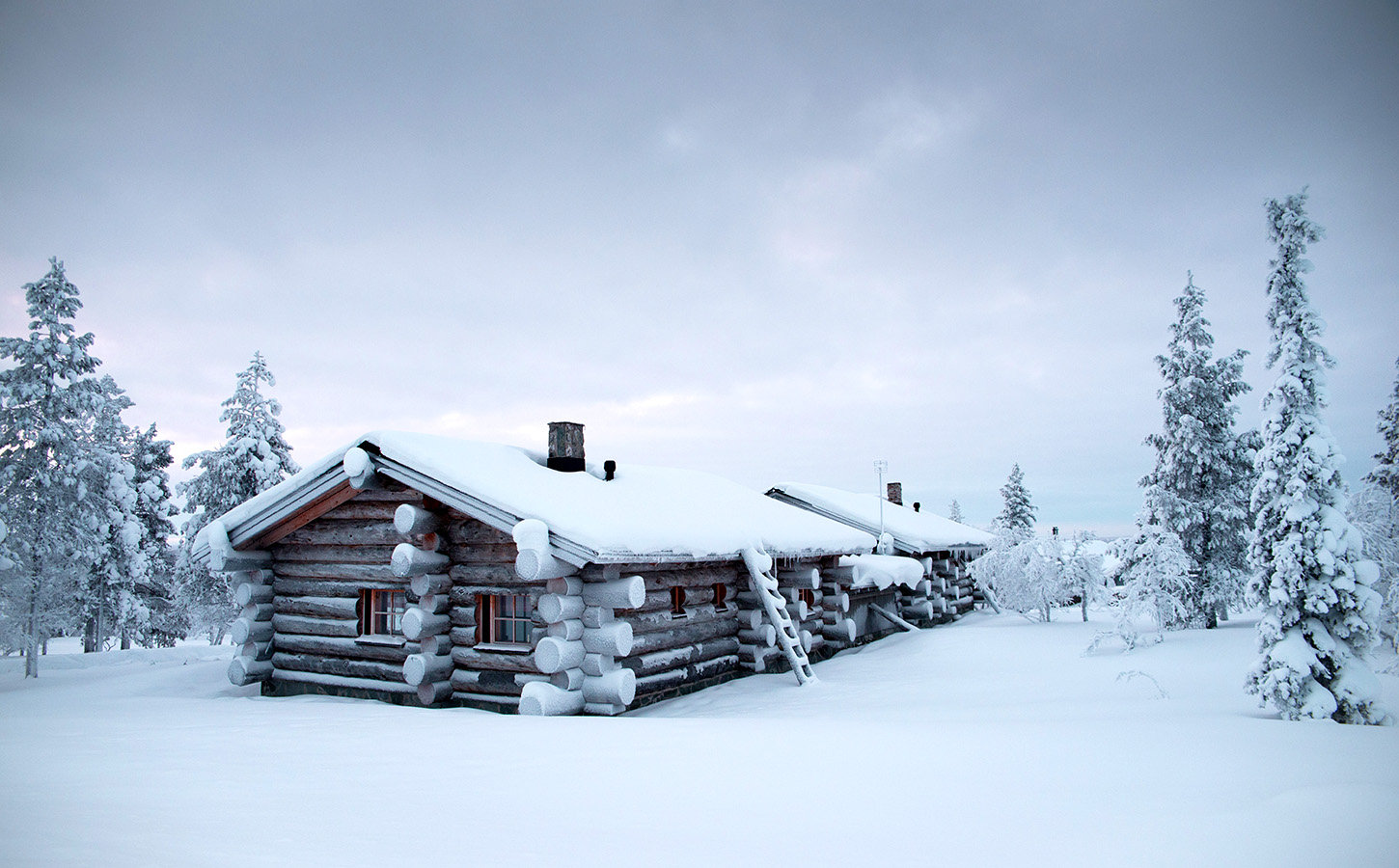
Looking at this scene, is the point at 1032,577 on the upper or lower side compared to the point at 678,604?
lower

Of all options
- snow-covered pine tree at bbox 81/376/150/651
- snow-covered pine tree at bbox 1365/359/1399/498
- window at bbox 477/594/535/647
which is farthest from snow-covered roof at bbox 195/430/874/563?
snow-covered pine tree at bbox 1365/359/1399/498

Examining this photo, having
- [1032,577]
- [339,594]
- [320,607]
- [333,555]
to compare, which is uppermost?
[333,555]

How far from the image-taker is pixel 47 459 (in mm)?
18719

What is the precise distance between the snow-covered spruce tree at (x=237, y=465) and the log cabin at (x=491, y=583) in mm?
12949

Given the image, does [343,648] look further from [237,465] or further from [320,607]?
[237,465]

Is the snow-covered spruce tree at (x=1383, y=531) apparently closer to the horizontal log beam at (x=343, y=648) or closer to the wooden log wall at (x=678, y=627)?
the wooden log wall at (x=678, y=627)

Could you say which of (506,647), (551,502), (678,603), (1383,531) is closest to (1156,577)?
(1383,531)

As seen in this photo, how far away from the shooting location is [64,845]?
365cm

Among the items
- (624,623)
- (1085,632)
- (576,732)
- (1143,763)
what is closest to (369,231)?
(624,623)

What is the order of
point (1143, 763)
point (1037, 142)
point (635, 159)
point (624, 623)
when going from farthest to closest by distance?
point (635, 159) < point (1037, 142) < point (624, 623) < point (1143, 763)

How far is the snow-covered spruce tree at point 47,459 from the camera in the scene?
17.9 m

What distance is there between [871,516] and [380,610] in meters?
17.7

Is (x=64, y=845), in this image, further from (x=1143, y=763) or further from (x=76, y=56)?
(x=76, y=56)

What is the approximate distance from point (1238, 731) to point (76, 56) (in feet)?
64.7
